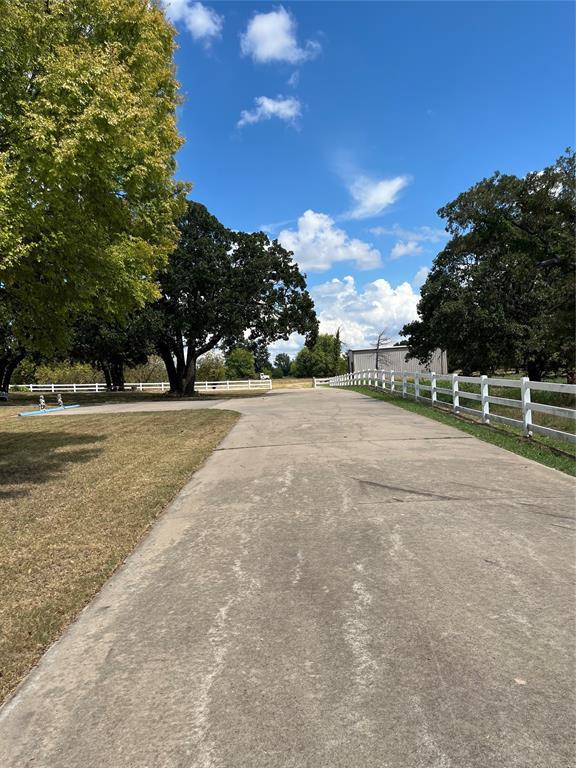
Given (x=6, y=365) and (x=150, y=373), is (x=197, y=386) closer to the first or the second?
(x=6, y=365)

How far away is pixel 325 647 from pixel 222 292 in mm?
29534

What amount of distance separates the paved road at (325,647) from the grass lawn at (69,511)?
0.72ft

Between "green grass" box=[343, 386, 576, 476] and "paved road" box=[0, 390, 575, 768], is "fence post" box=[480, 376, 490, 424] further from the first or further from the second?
"paved road" box=[0, 390, 575, 768]

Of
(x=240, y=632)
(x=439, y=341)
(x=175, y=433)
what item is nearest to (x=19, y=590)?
(x=240, y=632)

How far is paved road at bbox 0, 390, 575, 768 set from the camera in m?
2.35

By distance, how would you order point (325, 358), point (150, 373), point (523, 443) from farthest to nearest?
1. point (325, 358)
2. point (150, 373)
3. point (523, 443)

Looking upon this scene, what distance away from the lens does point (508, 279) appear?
89.9ft

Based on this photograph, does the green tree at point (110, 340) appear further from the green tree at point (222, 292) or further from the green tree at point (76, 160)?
the green tree at point (76, 160)

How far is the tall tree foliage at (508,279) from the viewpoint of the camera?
60.0 feet

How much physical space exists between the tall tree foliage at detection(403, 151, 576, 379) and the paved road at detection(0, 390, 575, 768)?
14.7m

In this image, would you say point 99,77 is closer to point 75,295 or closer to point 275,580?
point 75,295

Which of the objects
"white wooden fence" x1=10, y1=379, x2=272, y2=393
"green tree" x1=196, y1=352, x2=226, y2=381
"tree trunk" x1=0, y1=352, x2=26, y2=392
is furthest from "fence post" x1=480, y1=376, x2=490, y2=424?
"green tree" x1=196, y1=352, x2=226, y2=381

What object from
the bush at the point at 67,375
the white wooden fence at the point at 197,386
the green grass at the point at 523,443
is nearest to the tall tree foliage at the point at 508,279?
the green grass at the point at 523,443

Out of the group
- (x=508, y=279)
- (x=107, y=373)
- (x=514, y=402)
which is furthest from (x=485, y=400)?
(x=107, y=373)
